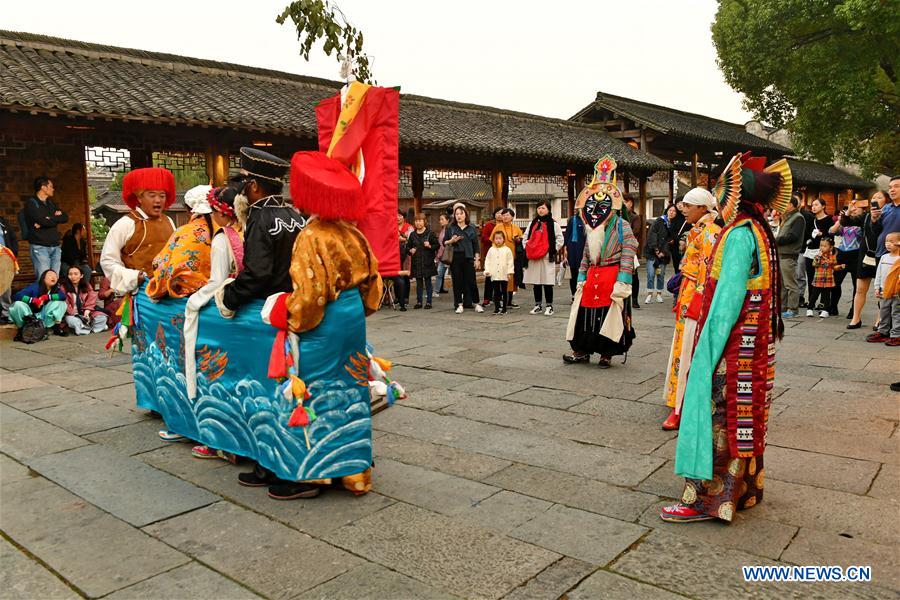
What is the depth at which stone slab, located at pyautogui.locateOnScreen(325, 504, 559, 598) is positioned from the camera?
2.67 metres

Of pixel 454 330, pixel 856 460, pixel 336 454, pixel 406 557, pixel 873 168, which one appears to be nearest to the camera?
pixel 406 557

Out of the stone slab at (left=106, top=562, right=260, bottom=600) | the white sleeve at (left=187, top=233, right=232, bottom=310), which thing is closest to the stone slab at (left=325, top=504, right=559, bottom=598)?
the stone slab at (left=106, top=562, right=260, bottom=600)

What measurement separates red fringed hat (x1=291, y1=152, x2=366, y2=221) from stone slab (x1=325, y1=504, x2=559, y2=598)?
4.78 feet

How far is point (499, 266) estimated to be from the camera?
1052 centimetres

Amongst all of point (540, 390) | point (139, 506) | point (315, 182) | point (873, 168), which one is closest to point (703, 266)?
point (540, 390)

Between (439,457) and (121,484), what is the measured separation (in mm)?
1754

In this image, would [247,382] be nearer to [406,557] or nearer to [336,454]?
[336,454]

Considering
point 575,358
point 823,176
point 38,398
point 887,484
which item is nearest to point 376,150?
point 887,484

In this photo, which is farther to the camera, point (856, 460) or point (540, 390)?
point (540, 390)

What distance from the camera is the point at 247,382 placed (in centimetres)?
365

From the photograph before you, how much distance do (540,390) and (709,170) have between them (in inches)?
905

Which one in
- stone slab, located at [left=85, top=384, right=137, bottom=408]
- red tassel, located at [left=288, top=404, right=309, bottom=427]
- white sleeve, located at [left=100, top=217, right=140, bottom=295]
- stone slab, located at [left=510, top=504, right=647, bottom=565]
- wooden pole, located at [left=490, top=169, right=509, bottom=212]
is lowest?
stone slab, located at [left=510, top=504, right=647, bottom=565]

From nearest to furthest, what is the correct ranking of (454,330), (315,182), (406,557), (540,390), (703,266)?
1. (406,557)
2. (315,182)
3. (703,266)
4. (540,390)
5. (454,330)

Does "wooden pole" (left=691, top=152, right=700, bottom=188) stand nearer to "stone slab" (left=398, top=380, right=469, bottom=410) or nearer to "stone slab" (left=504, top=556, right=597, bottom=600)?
"stone slab" (left=398, top=380, right=469, bottom=410)
